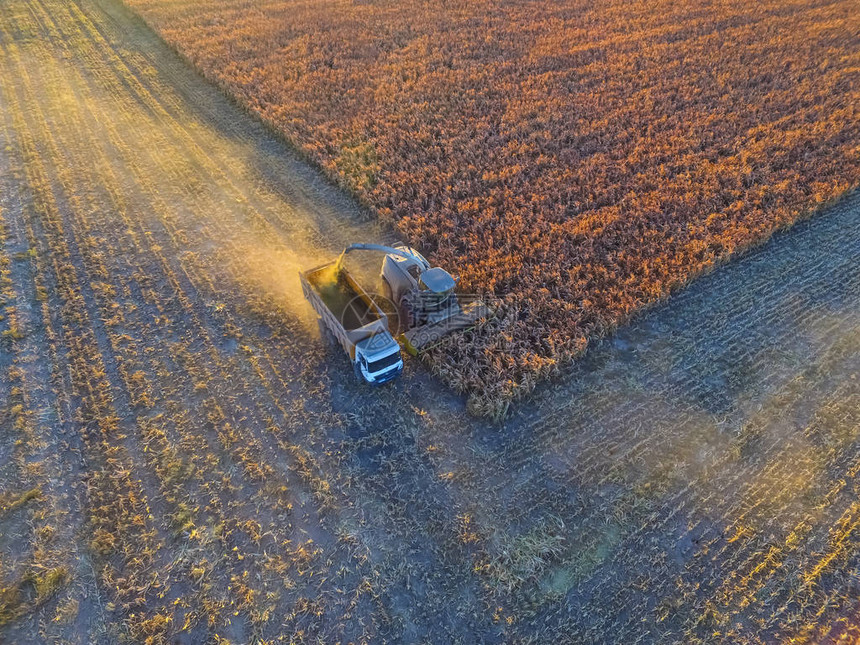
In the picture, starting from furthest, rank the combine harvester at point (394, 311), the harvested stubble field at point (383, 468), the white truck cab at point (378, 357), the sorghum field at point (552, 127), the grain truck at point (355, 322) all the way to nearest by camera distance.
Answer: the sorghum field at point (552, 127) < the combine harvester at point (394, 311) < the grain truck at point (355, 322) < the white truck cab at point (378, 357) < the harvested stubble field at point (383, 468)

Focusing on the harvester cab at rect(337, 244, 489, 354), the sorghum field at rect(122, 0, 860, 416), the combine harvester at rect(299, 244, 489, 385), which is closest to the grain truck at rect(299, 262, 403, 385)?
the combine harvester at rect(299, 244, 489, 385)

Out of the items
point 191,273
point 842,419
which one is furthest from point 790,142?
point 191,273

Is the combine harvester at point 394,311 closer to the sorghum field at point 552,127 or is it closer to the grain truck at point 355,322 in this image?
the grain truck at point 355,322

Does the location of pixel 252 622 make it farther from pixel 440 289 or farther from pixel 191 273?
pixel 191 273

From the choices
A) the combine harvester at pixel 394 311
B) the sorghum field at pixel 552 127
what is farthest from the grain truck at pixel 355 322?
the sorghum field at pixel 552 127

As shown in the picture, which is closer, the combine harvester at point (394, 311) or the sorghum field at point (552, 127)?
the combine harvester at point (394, 311)

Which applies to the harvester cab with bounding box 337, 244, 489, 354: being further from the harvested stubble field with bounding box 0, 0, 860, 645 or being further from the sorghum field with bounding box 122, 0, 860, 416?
the harvested stubble field with bounding box 0, 0, 860, 645
